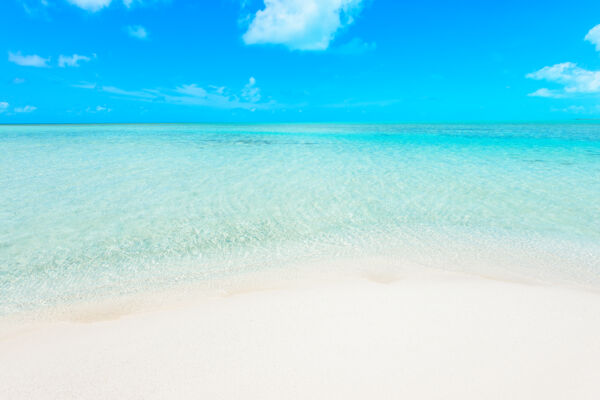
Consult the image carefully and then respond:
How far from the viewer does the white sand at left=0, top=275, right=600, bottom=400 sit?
1975mm

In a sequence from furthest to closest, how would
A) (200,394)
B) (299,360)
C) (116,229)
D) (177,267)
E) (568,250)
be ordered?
1. (116,229)
2. (568,250)
3. (177,267)
4. (299,360)
5. (200,394)

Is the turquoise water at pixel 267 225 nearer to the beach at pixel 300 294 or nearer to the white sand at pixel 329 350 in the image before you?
the beach at pixel 300 294

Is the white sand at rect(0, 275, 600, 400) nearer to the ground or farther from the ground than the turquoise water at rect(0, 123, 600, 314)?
farther from the ground

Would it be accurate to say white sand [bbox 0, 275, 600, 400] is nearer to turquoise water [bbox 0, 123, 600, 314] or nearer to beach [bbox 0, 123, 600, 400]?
beach [bbox 0, 123, 600, 400]

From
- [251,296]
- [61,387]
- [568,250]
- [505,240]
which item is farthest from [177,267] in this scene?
[568,250]

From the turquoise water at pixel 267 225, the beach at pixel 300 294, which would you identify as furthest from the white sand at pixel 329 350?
the turquoise water at pixel 267 225

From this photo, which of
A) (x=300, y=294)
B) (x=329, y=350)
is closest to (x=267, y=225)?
(x=300, y=294)

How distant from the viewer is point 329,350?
228 cm

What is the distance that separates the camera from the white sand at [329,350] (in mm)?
1975

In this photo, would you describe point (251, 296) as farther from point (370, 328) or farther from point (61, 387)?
point (61, 387)

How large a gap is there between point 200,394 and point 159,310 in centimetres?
133

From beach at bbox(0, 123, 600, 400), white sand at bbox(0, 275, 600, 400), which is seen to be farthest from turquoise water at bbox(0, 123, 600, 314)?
white sand at bbox(0, 275, 600, 400)

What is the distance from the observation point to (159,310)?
9.88 ft

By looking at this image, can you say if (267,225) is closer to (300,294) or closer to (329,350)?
(300,294)
